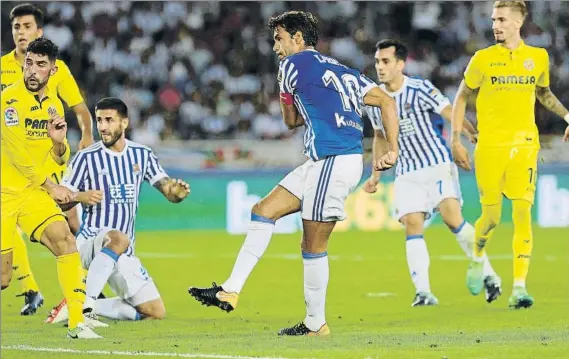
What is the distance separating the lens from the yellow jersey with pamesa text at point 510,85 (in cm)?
1060

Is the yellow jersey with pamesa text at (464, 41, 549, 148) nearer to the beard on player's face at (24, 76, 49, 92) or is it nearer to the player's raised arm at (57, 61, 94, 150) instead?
the player's raised arm at (57, 61, 94, 150)

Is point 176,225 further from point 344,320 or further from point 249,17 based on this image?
point 344,320

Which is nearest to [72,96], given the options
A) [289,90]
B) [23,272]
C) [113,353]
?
[23,272]

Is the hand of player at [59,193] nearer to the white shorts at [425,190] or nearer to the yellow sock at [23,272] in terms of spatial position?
the yellow sock at [23,272]

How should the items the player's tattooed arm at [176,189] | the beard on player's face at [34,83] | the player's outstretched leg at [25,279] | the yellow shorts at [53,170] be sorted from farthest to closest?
the player's outstretched leg at [25,279], the yellow shorts at [53,170], the player's tattooed arm at [176,189], the beard on player's face at [34,83]

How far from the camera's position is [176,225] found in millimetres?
21812

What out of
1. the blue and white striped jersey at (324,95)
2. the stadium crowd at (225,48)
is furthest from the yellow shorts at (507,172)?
the stadium crowd at (225,48)

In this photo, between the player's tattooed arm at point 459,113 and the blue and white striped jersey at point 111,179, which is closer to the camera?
the blue and white striped jersey at point 111,179

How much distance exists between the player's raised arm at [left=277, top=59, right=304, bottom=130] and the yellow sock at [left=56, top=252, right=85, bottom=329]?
68.6 inches

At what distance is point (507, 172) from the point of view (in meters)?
10.7

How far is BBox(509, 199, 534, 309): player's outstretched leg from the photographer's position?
1053 centimetres

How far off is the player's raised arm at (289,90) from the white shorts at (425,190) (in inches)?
122

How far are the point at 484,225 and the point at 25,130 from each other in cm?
420

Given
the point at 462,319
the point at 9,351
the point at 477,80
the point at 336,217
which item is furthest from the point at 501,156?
the point at 9,351
